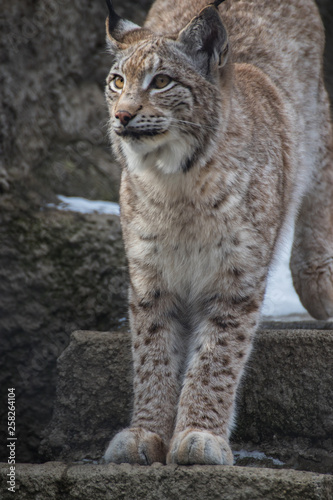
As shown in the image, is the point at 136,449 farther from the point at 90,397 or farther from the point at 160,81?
the point at 160,81

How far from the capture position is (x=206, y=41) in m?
3.03

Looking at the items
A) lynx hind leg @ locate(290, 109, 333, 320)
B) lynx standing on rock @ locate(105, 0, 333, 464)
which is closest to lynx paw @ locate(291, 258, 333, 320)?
lynx hind leg @ locate(290, 109, 333, 320)

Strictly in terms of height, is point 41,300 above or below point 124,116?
below

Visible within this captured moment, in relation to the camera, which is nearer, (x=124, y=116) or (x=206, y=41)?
(x=124, y=116)

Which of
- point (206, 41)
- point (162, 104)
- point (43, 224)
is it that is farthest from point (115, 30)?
point (43, 224)

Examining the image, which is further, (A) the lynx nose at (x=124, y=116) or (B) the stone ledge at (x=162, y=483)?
(A) the lynx nose at (x=124, y=116)

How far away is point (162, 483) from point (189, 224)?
110cm

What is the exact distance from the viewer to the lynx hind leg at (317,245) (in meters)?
4.19

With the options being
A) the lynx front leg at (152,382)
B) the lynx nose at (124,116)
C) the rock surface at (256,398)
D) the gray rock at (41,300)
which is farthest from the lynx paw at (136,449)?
the gray rock at (41,300)

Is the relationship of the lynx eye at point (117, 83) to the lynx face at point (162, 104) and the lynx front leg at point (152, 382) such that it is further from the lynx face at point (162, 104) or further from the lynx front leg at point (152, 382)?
the lynx front leg at point (152, 382)

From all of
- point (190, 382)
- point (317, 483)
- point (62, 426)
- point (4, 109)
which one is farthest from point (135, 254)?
point (4, 109)

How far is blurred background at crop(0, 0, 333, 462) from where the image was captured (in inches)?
170

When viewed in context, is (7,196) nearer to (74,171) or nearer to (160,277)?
(74,171)

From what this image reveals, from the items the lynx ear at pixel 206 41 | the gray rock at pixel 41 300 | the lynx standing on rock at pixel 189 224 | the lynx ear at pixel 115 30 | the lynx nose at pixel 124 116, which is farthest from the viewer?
the gray rock at pixel 41 300
